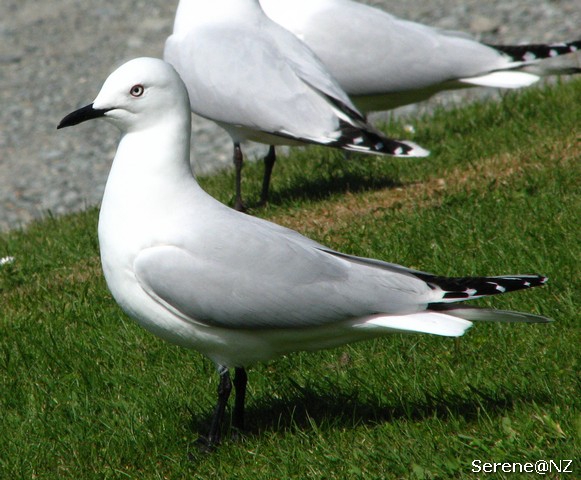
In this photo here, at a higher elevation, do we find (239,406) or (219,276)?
(219,276)

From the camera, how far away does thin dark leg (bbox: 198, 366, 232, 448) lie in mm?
4152

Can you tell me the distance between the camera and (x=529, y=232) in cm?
564

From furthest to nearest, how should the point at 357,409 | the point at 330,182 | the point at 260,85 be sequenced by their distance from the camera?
the point at 330,182, the point at 260,85, the point at 357,409

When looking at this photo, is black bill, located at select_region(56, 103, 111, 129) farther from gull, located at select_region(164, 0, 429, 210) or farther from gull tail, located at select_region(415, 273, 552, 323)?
gull, located at select_region(164, 0, 429, 210)

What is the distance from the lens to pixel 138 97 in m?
4.14

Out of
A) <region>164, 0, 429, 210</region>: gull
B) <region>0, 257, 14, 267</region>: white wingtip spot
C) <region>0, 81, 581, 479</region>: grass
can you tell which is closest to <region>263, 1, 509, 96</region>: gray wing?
<region>164, 0, 429, 210</region>: gull

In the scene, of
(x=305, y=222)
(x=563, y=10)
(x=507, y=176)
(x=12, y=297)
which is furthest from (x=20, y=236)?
(x=563, y=10)

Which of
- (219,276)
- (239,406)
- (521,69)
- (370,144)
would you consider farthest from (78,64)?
(219,276)

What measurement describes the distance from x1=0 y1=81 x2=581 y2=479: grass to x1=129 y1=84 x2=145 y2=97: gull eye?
1.31 metres

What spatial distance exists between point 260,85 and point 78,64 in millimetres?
7631

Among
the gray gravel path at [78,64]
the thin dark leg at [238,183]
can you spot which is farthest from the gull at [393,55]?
the gray gravel path at [78,64]

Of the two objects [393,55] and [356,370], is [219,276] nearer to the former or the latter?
[356,370]

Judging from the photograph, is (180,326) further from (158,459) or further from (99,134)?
(99,134)

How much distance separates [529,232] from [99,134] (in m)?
7.61
